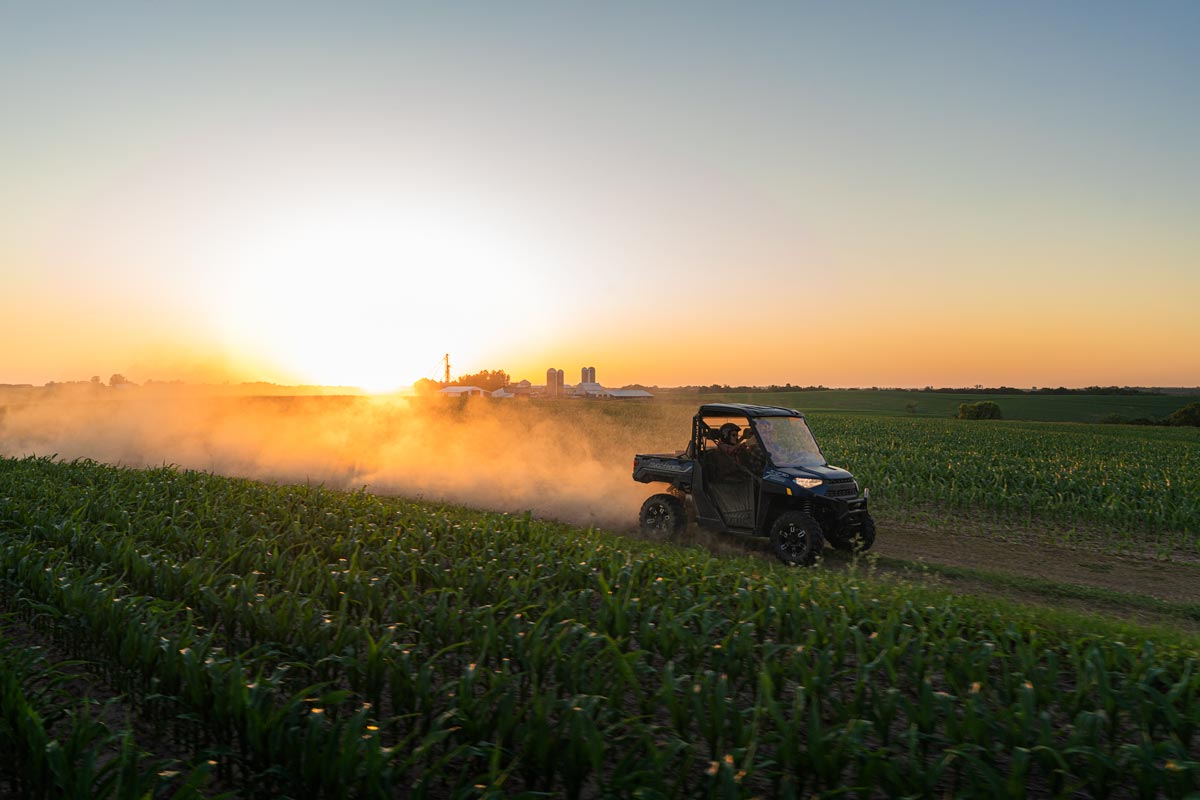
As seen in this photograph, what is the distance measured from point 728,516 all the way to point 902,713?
243 inches

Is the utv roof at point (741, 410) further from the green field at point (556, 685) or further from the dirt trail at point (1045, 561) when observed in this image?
the green field at point (556, 685)

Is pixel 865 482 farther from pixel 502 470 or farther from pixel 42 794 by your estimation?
pixel 42 794

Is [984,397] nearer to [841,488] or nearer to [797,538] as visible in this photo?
[841,488]

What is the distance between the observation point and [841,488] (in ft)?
33.8

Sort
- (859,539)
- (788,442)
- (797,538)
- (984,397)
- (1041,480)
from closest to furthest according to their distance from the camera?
(797,538) < (859,539) < (788,442) < (1041,480) < (984,397)

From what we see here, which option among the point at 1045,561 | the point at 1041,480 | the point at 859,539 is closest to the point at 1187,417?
the point at 1041,480

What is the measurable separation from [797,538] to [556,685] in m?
6.60

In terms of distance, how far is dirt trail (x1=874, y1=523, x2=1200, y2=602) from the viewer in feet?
34.9

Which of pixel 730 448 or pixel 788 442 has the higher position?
pixel 788 442

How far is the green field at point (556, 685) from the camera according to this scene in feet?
11.6

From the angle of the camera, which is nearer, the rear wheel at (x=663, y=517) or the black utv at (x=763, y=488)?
the black utv at (x=763, y=488)

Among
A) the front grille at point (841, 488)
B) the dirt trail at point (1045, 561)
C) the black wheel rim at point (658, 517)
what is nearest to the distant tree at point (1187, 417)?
the dirt trail at point (1045, 561)

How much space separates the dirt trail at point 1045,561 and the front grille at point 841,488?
2023 millimetres

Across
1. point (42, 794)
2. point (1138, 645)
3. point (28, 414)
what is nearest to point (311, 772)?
point (42, 794)
